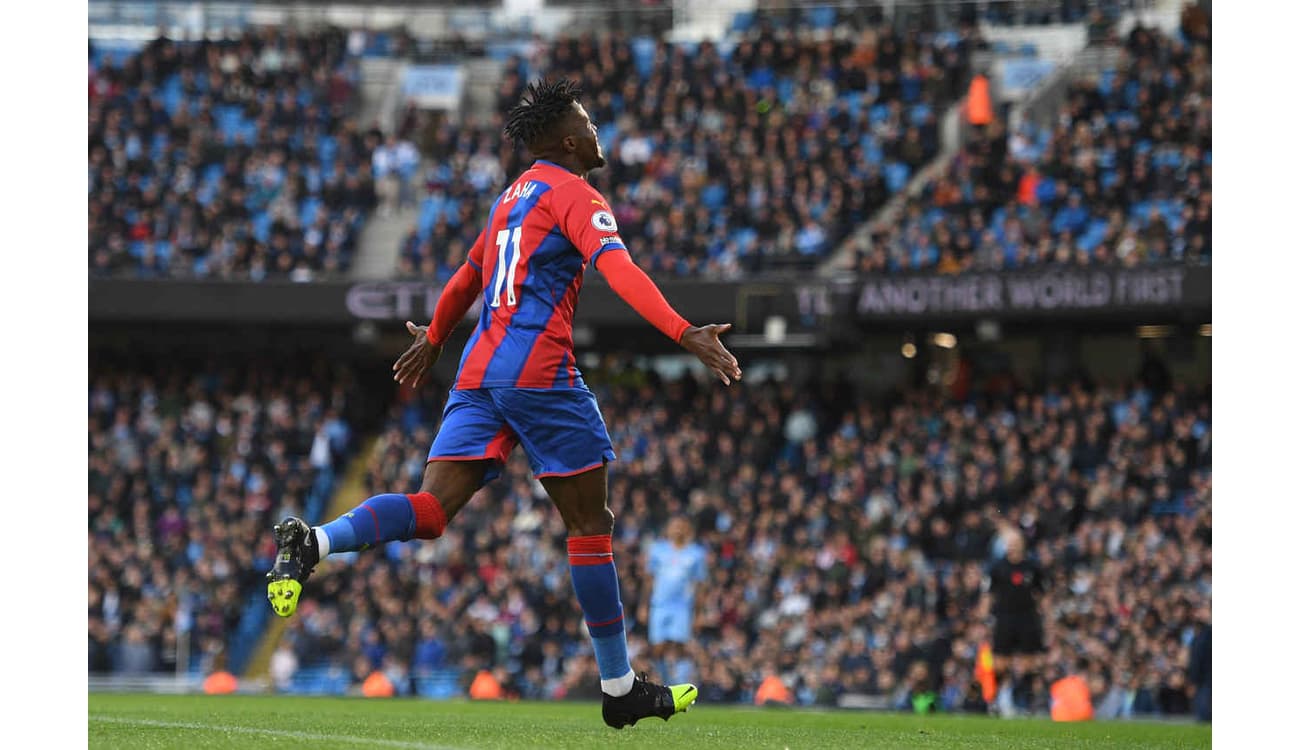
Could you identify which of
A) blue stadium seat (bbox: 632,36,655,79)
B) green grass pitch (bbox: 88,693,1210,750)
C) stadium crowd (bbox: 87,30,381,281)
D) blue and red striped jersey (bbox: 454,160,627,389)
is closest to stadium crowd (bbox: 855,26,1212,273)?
blue stadium seat (bbox: 632,36,655,79)

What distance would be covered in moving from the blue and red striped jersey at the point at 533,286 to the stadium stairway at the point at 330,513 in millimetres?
14040

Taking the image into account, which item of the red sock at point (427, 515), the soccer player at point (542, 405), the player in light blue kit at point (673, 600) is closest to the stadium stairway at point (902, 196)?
the player in light blue kit at point (673, 600)

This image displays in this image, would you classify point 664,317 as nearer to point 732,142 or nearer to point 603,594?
point 603,594

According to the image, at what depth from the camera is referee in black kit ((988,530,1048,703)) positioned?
14812mm

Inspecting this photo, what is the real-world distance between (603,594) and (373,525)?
95cm

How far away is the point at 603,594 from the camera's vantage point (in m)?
6.69

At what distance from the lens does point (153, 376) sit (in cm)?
2386

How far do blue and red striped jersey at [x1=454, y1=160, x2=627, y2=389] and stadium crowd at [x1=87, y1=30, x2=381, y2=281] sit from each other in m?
17.0

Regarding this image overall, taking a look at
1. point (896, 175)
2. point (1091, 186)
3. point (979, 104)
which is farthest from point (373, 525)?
point (979, 104)

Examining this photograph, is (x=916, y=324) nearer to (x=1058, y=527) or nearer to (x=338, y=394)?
(x=1058, y=527)

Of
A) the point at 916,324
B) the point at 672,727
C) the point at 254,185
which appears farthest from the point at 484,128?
the point at 672,727

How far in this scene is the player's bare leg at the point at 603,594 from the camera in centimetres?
657

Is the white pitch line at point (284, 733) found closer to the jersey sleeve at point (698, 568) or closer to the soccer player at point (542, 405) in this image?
the soccer player at point (542, 405)

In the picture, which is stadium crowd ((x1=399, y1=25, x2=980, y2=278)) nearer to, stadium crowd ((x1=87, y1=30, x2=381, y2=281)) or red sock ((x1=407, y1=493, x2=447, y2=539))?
stadium crowd ((x1=87, y1=30, x2=381, y2=281))
